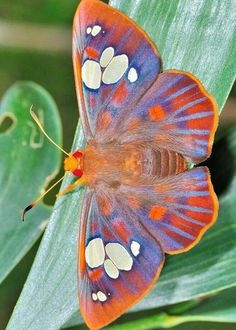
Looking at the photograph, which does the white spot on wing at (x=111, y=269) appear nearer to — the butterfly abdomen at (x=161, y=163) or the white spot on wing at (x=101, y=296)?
the white spot on wing at (x=101, y=296)

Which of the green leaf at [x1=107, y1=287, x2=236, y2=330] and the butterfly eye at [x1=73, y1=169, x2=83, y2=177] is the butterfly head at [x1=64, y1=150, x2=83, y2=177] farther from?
the green leaf at [x1=107, y1=287, x2=236, y2=330]

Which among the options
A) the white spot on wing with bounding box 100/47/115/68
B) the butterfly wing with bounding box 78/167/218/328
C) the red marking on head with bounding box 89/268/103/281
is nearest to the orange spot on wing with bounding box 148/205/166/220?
the butterfly wing with bounding box 78/167/218/328

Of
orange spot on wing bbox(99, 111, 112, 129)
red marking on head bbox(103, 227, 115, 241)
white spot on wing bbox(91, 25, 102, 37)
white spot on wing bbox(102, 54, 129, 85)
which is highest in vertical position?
white spot on wing bbox(91, 25, 102, 37)

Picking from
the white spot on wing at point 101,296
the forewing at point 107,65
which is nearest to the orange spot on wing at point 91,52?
the forewing at point 107,65

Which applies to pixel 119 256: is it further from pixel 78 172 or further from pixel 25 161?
pixel 25 161

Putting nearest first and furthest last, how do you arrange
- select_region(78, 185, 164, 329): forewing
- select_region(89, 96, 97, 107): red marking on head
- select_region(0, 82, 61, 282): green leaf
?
select_region(78, 185, 164, 329): forewing < select_region(89, 96, 97, 107): red marking on head < select_region(0, 82, 61, 282): green leaf

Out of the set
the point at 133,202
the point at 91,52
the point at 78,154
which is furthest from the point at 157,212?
the point at 91,52
